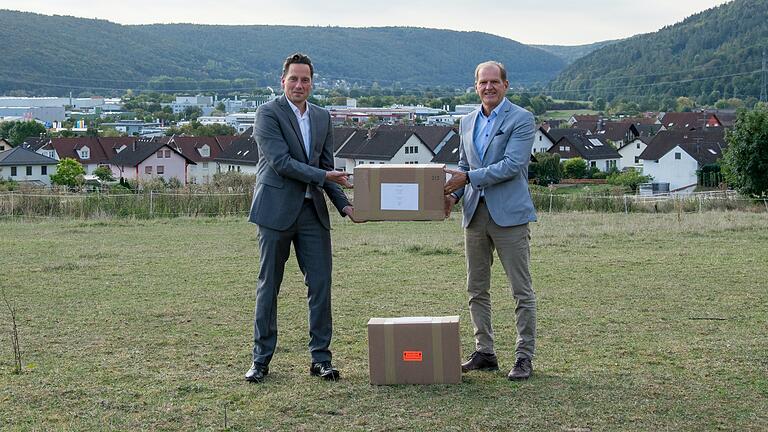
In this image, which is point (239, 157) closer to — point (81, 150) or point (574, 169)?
point (81, 150)

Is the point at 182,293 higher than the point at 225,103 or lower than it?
lower

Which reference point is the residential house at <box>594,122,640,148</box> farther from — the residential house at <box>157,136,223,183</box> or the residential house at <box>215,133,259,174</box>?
the residential house at <box>215,133,259,174</box>

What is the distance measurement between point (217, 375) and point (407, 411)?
1577 millimetres

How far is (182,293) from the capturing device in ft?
37.1

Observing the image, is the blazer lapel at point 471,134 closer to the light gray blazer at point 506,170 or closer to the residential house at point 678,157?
the light gray blazer at point 506,170

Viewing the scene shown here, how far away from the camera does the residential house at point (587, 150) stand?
272 ft

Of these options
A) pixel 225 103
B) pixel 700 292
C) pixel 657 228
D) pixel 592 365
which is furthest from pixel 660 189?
pixel 225 103

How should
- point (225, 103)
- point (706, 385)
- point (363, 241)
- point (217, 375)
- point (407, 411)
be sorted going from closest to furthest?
point (407, 411) → point (706, 385) → point (217, 375) → point (363, 241) → point (225, 103)

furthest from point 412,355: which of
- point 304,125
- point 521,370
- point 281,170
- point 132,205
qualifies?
point 132,205

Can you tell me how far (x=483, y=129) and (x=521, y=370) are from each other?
60.9 inches

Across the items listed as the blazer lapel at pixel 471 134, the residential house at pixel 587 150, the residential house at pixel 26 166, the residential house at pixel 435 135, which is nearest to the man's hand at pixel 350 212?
the blazer lapel at pixel 471 134

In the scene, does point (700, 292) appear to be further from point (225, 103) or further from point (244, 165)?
point (225, 103)

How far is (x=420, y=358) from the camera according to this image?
250 inches

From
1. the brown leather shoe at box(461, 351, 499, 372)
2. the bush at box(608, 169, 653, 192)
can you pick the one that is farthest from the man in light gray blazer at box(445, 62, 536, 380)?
the bush at box(608, 169, 653, 192)
